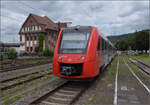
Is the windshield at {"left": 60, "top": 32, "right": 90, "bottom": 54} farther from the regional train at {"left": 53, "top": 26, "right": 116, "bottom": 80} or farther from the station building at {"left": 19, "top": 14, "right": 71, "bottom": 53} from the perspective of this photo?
the station building at {"left": 19, "top": 14, "right": 71, "bottom": 53}

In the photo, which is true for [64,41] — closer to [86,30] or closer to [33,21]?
[86,30]

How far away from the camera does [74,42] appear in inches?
278

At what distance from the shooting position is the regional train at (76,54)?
20.4ft

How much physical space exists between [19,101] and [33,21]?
4264cm

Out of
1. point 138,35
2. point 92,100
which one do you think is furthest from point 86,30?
point 138,35

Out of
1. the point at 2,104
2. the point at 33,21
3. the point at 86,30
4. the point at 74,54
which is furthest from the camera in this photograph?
the point at 33,21

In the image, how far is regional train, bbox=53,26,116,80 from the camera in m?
6.21

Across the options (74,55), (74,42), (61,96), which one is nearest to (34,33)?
(74,42)

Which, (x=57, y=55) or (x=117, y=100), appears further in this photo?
(x=57, y=55)

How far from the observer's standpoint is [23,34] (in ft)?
152

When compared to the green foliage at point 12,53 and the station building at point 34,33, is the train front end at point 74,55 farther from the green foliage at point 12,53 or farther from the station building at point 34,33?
the station building at point 34,33

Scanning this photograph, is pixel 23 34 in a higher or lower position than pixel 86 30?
higher

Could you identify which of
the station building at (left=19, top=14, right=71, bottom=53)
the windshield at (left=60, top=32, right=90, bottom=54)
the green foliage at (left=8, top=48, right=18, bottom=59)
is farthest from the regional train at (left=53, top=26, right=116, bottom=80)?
the station building at (left=19, top=14, right=71, bottom=53)

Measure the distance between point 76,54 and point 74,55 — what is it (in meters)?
0.11
